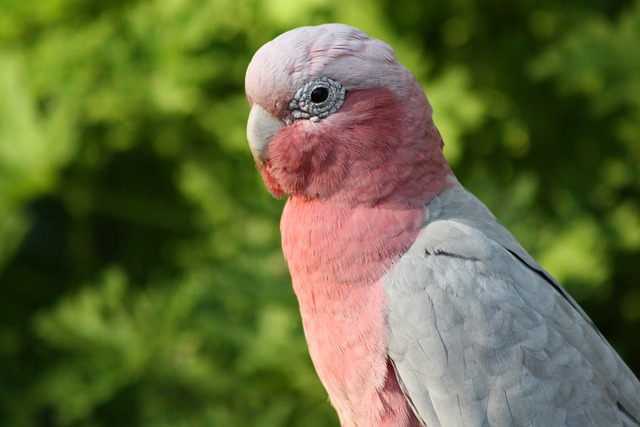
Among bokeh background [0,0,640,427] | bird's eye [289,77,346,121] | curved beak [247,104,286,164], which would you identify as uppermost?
bird's eye [289,77,346,121]

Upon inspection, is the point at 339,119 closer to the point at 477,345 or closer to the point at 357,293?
the point at 357,293

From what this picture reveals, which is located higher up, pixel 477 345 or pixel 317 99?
pixel 317 99

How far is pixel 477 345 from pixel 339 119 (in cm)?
58

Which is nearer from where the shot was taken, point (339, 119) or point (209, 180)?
point (339, 119)

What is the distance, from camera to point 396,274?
1968 millimetres

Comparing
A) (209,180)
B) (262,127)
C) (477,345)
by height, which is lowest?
(209,180)

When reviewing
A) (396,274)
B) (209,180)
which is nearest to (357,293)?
(396,274)

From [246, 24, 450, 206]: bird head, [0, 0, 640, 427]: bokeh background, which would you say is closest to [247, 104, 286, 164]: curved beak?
[246, 24, 450, 206]: bird head

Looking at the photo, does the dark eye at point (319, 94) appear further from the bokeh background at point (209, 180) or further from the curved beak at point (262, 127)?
the bokeh background at point (209, 180)

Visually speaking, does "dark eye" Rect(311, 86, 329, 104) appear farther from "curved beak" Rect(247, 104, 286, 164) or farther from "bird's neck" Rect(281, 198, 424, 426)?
"bird's neck" Rect(281, 198, 424, 426)

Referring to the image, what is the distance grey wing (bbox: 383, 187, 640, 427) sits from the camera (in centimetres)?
194

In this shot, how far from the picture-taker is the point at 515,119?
3.68 m

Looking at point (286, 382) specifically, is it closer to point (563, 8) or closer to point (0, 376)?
point (0, 376)

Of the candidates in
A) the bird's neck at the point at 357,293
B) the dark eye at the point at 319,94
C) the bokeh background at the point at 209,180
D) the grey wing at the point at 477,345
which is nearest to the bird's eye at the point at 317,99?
the dark eye at the point at 319,94
